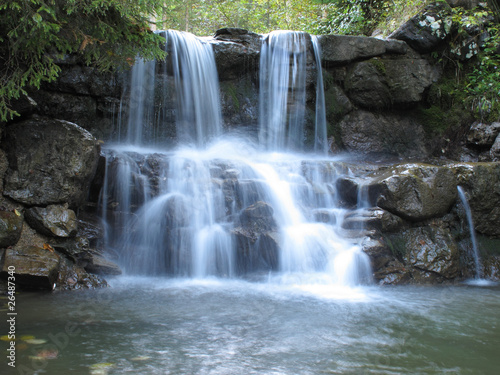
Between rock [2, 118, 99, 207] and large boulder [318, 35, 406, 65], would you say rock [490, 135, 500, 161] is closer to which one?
large boulder [318, 35, 406, 65]

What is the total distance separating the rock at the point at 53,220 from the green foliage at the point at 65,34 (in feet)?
4.24

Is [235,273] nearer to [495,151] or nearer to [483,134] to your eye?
[495,151]

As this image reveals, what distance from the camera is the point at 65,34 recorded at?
492 centimetres

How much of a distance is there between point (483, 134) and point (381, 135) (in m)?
2.34

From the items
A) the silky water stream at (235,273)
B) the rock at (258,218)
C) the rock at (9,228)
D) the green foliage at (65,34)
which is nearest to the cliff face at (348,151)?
the rock at (9,228)

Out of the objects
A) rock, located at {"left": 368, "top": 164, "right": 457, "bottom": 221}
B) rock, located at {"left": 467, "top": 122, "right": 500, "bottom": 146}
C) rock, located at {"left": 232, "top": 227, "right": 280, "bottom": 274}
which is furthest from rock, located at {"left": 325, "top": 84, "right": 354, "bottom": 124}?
rock, located at {"left": 232, "top": 227, "right": 280, "bottom": 274}

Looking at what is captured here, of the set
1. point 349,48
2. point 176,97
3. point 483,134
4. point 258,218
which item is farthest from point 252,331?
point 349,48

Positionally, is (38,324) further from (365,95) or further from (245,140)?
(365,95)

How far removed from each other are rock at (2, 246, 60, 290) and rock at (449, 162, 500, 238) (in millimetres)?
6640

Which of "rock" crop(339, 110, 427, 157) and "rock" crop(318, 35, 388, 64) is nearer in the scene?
"rock" crop(318, 35, 388, 64)

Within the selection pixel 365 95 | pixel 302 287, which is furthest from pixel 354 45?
pixel 302 287

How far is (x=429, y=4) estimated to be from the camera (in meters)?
10.5

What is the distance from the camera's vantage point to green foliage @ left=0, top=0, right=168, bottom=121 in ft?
14.3

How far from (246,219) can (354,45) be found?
247 inches
